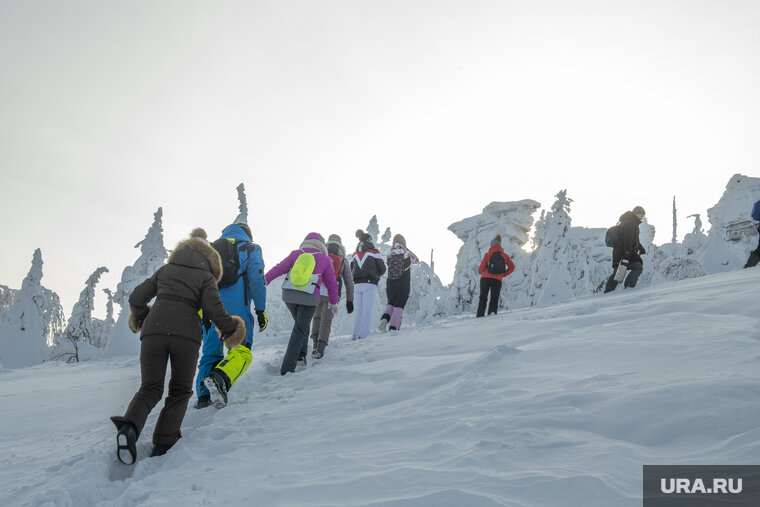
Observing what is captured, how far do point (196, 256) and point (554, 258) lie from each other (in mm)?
22056

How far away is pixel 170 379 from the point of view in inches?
128

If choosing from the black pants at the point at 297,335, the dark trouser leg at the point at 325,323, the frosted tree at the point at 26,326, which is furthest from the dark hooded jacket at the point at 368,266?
the frosted tree at the point at 26,326

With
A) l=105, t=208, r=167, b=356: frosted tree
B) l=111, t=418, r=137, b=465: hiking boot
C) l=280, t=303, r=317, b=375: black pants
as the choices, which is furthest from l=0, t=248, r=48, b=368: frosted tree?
l=111, t=418, r=137, b=465: hiking boot

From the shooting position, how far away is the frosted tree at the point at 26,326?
1880cm

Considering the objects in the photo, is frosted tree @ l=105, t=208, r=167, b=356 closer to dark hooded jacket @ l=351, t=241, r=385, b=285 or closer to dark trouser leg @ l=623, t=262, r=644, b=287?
dark hooded jacket @ l=351, t=241, r=385, b=285

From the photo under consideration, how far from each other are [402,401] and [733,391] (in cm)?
214

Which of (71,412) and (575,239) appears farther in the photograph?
(575,239)

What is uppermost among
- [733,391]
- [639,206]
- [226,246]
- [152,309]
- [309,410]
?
[639,206]

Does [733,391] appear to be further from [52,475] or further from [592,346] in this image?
[52,475]

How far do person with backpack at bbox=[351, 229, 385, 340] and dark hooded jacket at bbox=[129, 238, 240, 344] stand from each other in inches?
198

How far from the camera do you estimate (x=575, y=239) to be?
3328 centimetres

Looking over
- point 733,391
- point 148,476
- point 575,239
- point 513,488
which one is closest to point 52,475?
point 148,476

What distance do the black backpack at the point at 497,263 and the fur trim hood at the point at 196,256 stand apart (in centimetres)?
640

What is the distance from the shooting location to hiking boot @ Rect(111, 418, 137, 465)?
115 inches
